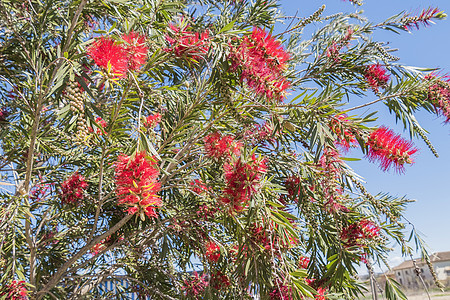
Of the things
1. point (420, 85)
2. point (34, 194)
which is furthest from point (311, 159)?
point (34, 194)

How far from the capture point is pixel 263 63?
1.45 metres

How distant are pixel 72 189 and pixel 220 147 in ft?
4.27

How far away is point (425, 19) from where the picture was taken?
196cm

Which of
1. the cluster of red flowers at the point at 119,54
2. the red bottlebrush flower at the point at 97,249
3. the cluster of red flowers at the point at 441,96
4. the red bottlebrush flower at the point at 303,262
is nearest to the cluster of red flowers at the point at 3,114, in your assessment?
the red bottlebrush flower at the point at 97,249

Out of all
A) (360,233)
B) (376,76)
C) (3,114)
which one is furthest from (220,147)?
(3,114)

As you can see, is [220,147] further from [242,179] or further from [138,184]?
[138,184]

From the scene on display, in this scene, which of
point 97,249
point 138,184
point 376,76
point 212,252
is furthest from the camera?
point 97,249

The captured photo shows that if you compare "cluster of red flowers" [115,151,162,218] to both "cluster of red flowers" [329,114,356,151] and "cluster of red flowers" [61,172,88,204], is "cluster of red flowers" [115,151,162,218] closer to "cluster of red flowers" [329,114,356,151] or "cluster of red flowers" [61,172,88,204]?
"cluster of red flowers" [329,114,356,151]

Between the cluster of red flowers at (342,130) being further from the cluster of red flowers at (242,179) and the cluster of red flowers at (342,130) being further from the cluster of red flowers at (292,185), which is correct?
the cluster of red flowers at (292,185)

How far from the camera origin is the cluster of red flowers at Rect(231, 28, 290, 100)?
141cm

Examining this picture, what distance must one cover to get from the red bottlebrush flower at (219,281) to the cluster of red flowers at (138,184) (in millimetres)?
1295

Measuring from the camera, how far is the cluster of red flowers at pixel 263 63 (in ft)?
4.63

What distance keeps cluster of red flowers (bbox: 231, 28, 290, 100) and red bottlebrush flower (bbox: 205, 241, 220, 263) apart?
4.69 feet

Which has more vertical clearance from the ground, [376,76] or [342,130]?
[376,76]
